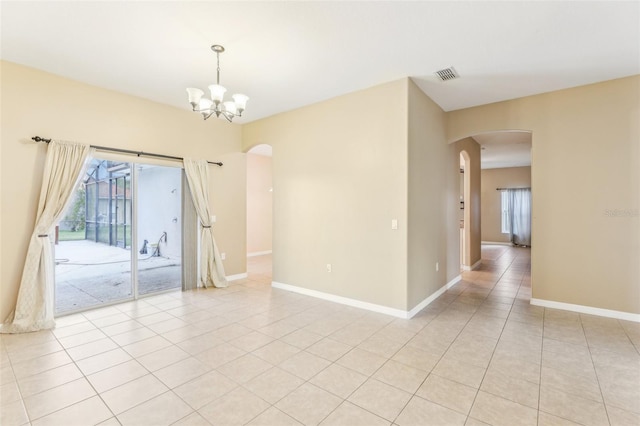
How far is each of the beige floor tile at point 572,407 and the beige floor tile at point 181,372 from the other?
107 inches

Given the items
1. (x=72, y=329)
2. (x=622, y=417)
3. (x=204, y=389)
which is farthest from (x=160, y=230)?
(x=622, y=417)

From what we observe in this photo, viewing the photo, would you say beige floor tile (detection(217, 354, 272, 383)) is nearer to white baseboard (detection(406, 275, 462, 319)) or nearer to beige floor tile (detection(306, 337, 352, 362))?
beige floor tile (detection(306, 337, 352, 362))

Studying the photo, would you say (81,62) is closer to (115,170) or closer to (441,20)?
(115,170)

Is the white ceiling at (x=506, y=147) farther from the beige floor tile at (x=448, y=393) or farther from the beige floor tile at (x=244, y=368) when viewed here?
the beige floor tile at (x=244, y=368)

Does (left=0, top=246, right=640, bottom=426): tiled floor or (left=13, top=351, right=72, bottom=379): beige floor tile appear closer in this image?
(left=0, top=246, right=640, bottom=426): tiled floor

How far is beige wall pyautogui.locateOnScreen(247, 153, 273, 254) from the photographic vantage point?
887 cm

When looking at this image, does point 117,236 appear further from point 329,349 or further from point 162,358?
point 329,349

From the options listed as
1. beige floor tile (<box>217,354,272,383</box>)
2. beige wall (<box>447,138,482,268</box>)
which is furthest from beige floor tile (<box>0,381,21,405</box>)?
beige wall (<box>447,138,482,268</box>)

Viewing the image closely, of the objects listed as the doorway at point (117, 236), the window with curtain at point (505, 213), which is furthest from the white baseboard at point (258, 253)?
the window with curtain at point (505, 213)

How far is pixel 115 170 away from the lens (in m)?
4.61

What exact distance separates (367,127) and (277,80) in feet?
4.55

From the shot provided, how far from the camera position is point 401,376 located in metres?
2.53

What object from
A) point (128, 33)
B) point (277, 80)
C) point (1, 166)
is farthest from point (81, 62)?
point (277, 80)

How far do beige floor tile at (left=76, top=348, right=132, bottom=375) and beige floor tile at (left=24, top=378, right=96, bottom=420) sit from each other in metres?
0.21
